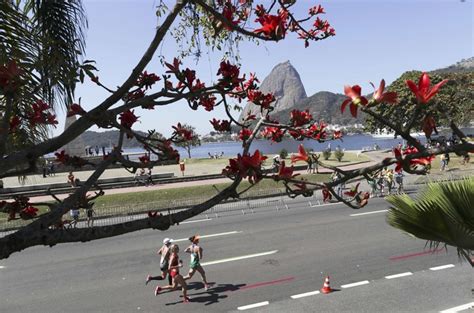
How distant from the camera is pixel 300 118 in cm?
313

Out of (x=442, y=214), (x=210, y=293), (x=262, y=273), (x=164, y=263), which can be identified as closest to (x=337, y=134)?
(x=442, y=214)

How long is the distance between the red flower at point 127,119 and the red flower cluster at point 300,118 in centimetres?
120

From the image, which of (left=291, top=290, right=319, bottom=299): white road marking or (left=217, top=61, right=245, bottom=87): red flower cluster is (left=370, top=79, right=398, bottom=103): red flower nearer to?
(left=217, top=61, right=245, bottom=87): red flower cluster

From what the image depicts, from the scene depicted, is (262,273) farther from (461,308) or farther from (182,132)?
(182,132)

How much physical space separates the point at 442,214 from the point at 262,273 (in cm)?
619

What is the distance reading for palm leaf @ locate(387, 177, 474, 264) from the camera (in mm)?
3148

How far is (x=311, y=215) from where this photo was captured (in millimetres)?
15273

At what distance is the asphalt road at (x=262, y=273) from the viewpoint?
290 inches

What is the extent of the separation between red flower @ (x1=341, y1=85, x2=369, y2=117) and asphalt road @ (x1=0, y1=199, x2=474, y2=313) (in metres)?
6.05

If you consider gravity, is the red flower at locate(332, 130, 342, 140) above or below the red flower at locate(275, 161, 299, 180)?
above

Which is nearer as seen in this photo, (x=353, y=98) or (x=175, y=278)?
(x=353, y=98)

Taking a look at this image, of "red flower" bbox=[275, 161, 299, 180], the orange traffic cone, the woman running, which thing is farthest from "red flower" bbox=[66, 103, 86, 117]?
the orange traffic cone

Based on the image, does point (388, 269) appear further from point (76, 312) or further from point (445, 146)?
point (445, 146)

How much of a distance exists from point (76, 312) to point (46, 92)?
17.5 feet
